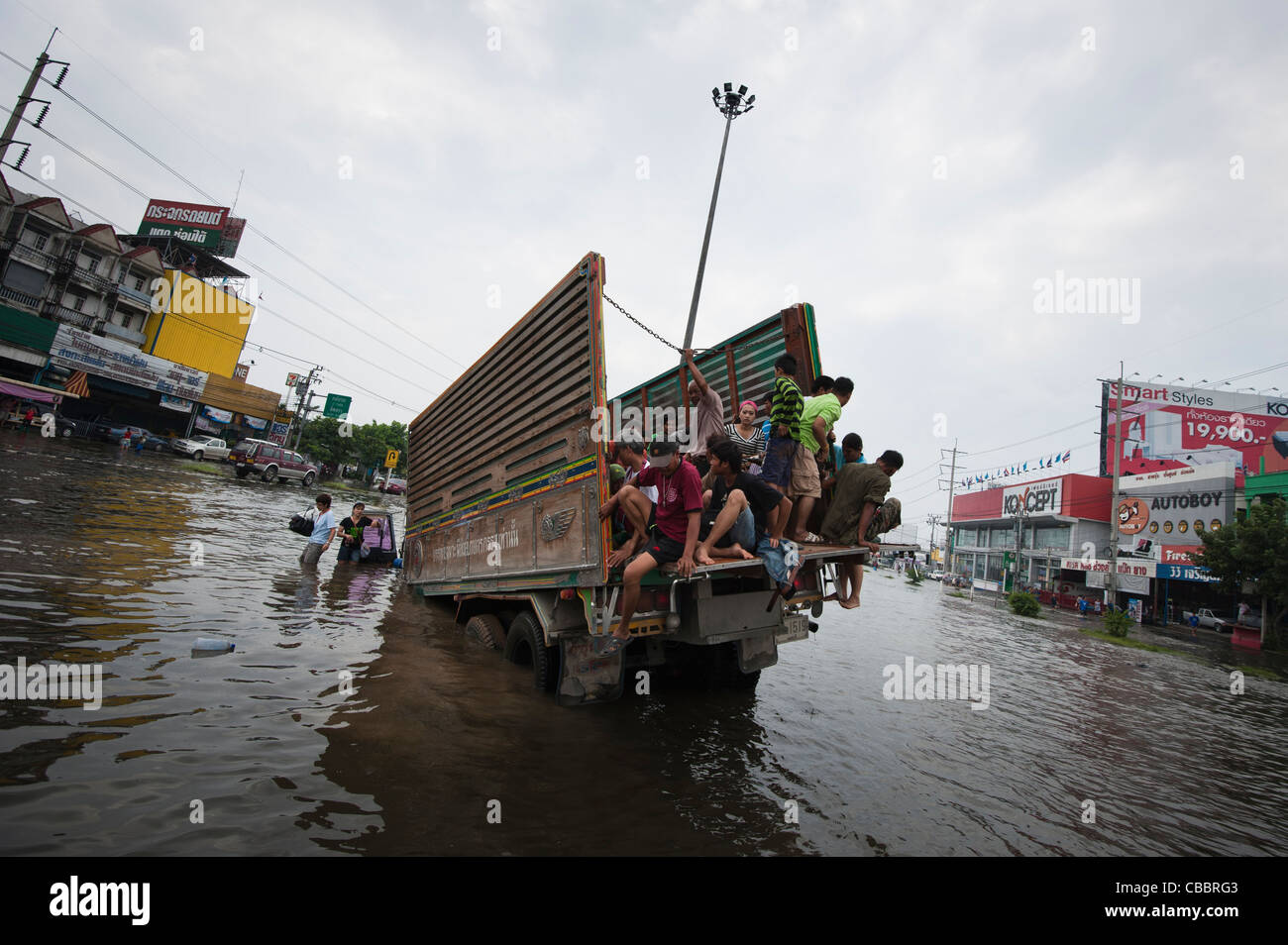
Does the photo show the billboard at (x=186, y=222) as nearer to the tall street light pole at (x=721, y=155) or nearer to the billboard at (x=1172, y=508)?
the tall street light pole at (x=721, y=155)

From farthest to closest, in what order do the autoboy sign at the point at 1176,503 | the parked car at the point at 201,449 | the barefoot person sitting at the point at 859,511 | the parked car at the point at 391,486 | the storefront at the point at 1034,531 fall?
the parked car at the point at 391,486 < the storefront at the point at 1034,531 < the autoboy sign at the point at 1176,503 < the parked car at the point at 201,449 < the barefoot person sitting at the point at 859,511

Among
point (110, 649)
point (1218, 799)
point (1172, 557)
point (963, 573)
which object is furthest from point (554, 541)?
point (963, 573)

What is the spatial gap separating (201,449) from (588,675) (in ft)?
107

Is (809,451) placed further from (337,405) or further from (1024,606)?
(337,405)

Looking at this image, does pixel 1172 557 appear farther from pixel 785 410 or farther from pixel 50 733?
pixel 50 733

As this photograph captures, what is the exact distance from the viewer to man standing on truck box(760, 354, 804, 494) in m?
5.33

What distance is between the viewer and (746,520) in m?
4.79

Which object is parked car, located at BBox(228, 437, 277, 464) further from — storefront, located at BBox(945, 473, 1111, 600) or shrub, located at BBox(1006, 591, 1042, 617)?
storefront, located at BBox(945, 473, 1111, 600)

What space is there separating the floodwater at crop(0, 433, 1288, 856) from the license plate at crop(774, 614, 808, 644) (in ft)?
2.82

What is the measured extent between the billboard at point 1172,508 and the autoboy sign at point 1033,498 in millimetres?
7659

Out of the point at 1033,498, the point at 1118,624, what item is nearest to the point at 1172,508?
the point at 1033,498

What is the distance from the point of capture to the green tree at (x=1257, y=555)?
20703mm

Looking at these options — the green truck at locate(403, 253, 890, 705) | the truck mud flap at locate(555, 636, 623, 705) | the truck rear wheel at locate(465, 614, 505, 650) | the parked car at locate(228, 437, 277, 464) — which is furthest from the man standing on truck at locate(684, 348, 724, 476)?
the parked car at locate(228, 437, 277, 464)

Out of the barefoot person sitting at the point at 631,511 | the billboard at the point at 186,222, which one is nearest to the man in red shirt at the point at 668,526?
the barefoot person sitting at the point at 631,511
